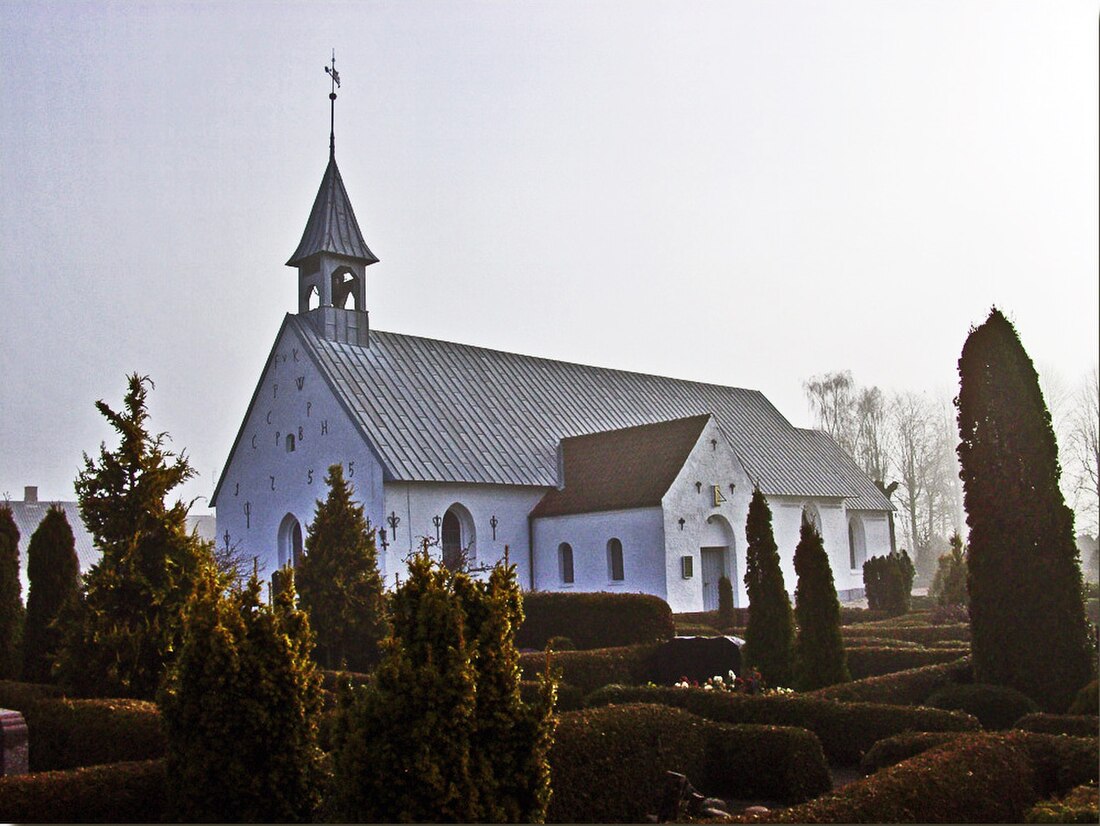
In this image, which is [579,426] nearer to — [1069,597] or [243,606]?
[1069,597]

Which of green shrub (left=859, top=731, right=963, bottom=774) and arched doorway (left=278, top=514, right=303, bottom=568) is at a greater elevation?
arched doorway (left=278, top=514, right=303, bottom=568)

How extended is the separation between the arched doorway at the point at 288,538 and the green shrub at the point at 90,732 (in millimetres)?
14279

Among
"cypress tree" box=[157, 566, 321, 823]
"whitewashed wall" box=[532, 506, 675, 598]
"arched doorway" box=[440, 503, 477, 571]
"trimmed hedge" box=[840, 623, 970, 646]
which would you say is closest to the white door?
"whitewashed wall" box=[532, 506, 675, 598]

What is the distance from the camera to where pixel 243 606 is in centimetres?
637

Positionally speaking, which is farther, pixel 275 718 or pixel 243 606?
pixel 243 606

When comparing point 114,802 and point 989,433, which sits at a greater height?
point 989,433

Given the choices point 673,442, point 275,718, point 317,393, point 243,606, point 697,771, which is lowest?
point 697,771

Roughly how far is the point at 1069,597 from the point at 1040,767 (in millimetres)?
3853

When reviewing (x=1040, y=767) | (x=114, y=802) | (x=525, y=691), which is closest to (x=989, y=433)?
Result: (x=1040, y=767)

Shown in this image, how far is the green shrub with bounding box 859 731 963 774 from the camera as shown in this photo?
699cm

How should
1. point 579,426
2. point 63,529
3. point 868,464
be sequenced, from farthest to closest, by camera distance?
point 868,464 → point 579,426 → point 63,529

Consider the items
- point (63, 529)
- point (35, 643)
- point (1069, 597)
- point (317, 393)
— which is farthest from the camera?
point (317, 393)

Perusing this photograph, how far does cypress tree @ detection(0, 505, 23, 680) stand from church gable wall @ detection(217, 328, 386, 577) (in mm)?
7905

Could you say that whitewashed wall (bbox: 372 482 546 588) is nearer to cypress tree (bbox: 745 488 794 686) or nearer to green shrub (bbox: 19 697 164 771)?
cypress tree (bbox: 745 488 794 686)
